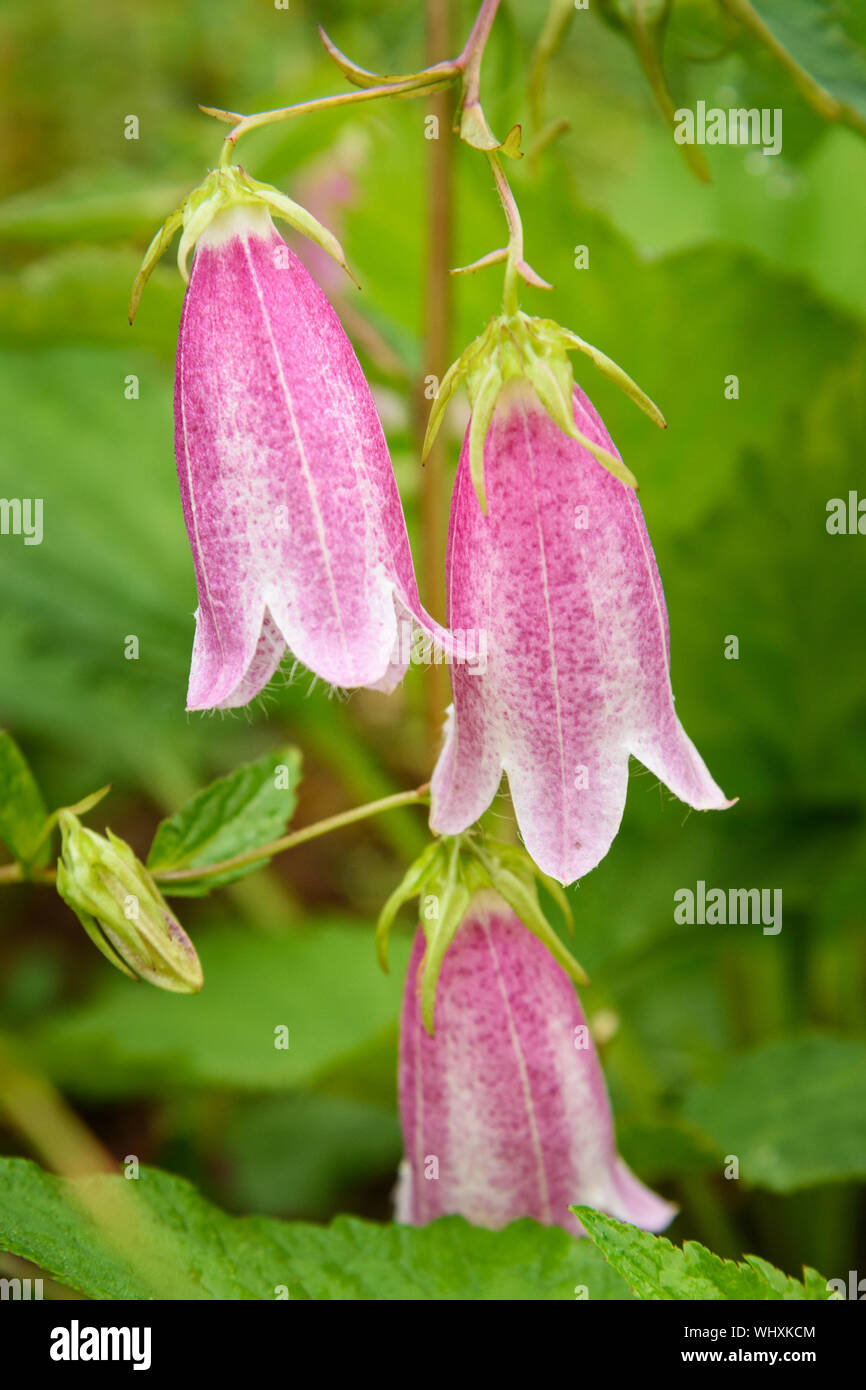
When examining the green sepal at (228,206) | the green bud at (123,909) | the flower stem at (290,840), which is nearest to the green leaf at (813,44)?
the green sepal at (228,206)

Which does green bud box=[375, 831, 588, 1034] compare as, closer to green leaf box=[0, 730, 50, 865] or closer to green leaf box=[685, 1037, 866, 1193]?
green leaf box=[0, 730, 50, 865]

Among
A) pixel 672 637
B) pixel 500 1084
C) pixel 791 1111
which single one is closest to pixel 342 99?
pixel 500 1084

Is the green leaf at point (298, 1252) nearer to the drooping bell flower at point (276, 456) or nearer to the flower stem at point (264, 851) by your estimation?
the flower stem at point (264, 851)

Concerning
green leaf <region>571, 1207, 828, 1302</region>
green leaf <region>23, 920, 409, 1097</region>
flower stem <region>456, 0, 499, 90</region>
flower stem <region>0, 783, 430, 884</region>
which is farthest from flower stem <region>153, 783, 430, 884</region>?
green leaf <region>23, 920, 409, 1097</region>

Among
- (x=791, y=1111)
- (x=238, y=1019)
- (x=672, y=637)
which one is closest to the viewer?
(x=791, y=1111)

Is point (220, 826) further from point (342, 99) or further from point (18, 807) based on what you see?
point (342, 99)

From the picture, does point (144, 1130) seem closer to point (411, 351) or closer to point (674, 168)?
point (411, 351)
